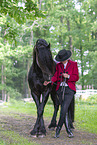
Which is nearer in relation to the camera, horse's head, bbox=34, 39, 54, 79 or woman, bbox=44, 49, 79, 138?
horse's head, bbox=34, 39, 54, 79

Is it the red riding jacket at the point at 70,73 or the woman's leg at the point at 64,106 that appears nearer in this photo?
the woman's leg at the point at 64,106

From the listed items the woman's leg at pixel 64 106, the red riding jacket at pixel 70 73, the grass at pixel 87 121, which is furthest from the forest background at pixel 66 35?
the woman's leg at pixel 64 106

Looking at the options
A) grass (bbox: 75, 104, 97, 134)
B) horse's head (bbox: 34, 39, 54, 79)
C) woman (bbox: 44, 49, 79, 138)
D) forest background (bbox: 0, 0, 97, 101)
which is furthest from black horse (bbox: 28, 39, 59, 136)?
forest background (bbox: 0, 0, 97, 101)

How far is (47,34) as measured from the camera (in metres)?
27.2

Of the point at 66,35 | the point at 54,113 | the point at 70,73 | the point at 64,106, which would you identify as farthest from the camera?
the point at 66,35

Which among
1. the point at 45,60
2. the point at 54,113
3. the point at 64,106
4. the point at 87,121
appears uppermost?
the point at 45,60

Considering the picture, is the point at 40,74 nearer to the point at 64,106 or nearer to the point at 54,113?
the point at 64,106

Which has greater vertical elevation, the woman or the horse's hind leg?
the woman

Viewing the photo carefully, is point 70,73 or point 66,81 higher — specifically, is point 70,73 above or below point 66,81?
above

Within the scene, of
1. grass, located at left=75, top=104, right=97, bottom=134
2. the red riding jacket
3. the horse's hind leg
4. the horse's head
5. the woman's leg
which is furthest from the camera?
grass, located at left=75, top=104, right=97, bottom=134

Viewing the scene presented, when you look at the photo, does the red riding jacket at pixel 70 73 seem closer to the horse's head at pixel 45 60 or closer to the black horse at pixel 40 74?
the black horse at pixel 40 74

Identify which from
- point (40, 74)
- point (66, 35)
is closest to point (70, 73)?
point (40, 74)

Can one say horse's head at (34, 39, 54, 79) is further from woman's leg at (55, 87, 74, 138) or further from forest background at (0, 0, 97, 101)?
forest background at (0, 0, 97, 101)

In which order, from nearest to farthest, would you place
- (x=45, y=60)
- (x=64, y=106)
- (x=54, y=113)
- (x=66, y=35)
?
(x=45, y=60) → (x=64, y=106) → (x=54, y=113) → (x=66, y=35)
